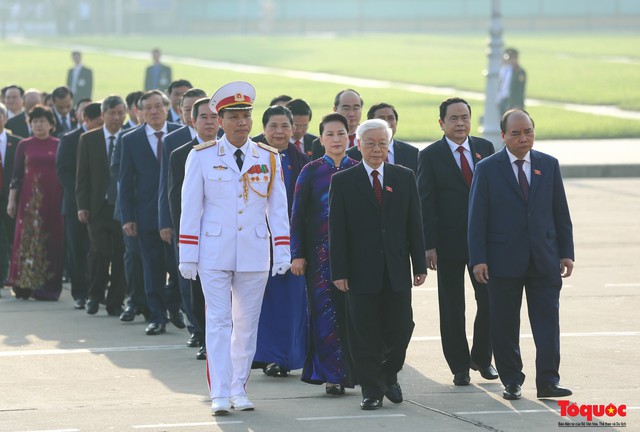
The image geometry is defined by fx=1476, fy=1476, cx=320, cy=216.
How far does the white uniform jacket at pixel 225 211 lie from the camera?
9102mm

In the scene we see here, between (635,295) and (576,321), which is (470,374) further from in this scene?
(635,295)

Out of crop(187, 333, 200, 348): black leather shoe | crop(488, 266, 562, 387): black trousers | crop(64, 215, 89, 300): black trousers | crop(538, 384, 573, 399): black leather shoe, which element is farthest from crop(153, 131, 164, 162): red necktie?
crop(538, 384, 573, 399): black leather shoe

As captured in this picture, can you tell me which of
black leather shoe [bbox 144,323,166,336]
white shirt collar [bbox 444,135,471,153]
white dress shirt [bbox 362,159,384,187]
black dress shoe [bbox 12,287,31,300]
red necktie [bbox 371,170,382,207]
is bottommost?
black leather shoe [bbox 144,323,166,336]

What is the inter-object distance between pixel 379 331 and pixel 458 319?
100 centimetres

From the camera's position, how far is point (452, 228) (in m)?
10.2

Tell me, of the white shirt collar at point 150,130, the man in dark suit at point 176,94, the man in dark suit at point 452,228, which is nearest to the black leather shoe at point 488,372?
the man in dark suit at point 452,228

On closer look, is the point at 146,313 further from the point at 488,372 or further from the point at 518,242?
the point at 518,242

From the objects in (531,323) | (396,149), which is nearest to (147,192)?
(396,149)

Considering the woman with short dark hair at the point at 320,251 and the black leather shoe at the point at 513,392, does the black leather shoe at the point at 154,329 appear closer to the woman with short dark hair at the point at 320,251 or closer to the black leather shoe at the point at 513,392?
the woman with short dark hair at the point at 320,251

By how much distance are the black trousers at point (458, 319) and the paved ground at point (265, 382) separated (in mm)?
187

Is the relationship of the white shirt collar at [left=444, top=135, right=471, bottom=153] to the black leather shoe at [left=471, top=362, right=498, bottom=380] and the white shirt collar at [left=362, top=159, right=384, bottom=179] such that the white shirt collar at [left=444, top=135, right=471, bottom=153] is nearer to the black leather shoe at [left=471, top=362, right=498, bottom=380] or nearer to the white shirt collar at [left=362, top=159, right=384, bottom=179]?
the white shirt collar at [left=362, top=159, right=384, bottom=179]

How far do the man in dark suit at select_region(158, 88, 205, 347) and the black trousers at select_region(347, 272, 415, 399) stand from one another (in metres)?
2.60

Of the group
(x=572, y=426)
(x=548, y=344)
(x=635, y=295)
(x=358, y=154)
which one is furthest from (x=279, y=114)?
(x=635, y=295)

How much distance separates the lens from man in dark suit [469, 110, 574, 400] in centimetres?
933
